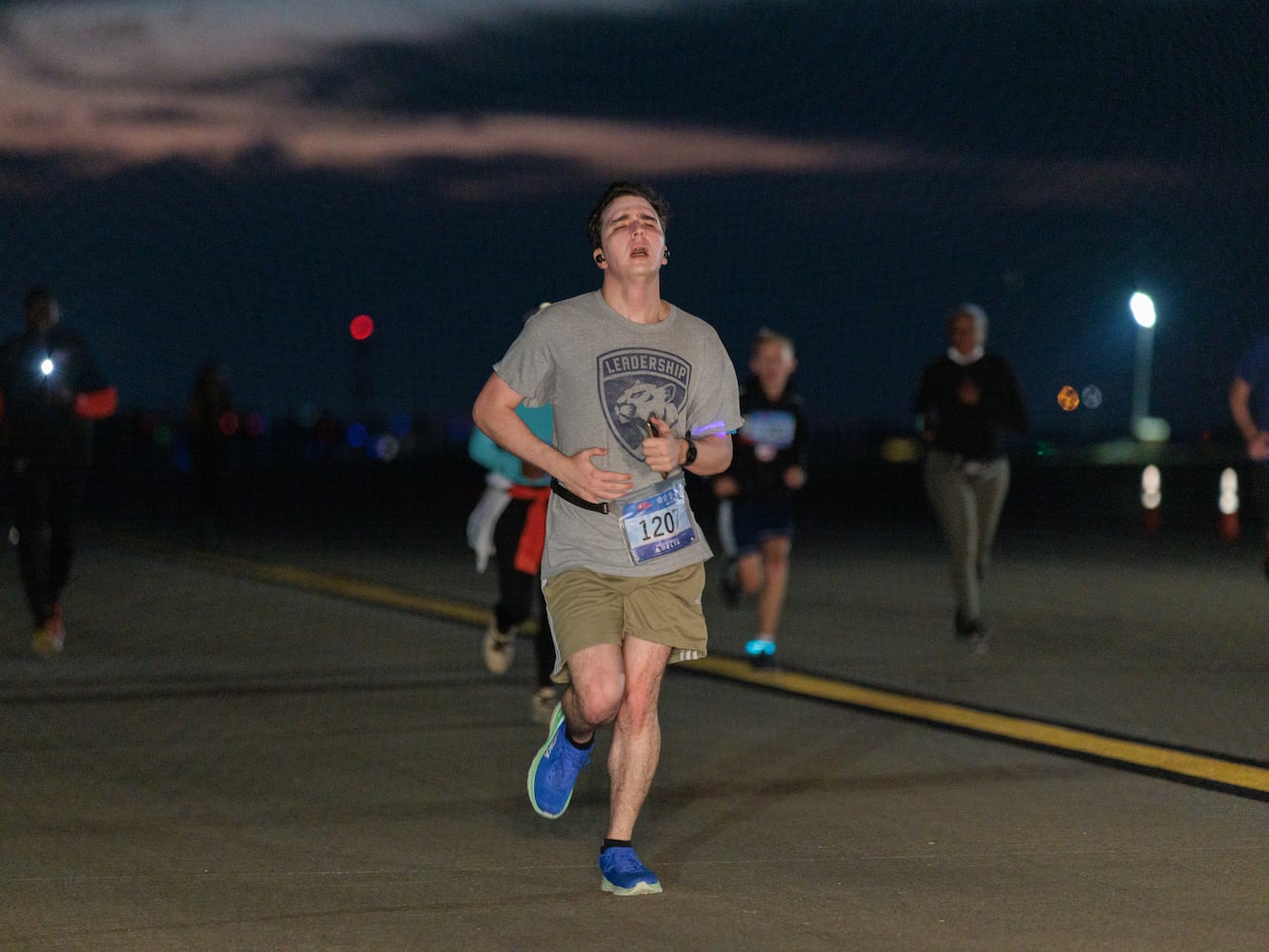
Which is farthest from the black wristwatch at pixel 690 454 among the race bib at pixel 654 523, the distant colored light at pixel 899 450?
the distant colored light at pixel 899 450

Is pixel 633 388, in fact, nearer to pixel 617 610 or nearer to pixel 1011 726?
pixel 617 610

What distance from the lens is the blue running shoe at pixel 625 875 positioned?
17.5 ft

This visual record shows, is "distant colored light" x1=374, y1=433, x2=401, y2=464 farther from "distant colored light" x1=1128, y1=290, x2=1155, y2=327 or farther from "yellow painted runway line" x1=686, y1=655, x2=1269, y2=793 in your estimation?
"yellow painted runway line" x1=686, y1=655, x2=1269, y2=793

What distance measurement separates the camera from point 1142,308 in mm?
16328

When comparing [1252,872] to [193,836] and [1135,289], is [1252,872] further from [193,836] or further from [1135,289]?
[1135,289]

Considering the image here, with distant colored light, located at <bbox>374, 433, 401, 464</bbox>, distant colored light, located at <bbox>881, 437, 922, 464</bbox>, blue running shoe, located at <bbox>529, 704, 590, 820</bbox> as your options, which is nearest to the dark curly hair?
blue running shoe, located at <bbox>529, 704, 590, 820</bbox>

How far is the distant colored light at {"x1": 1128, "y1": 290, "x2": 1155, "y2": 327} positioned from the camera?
16.2 meters

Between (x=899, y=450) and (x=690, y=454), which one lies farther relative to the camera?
(x=899, y=450)

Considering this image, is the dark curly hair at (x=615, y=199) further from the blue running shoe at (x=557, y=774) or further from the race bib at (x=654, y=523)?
the blue running shoe at (x=557, y=774)

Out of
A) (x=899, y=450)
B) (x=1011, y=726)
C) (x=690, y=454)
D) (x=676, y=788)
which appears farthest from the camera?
(x=899, y=450)

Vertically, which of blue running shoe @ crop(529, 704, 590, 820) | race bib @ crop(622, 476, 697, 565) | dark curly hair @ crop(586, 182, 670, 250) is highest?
dark curly hair @ crop(586, 182, 670, 250)

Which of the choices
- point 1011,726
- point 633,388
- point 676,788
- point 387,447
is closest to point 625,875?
point 633,388

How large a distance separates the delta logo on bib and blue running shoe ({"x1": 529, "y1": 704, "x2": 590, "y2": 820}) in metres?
0.94

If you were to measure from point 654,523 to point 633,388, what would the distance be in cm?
41
